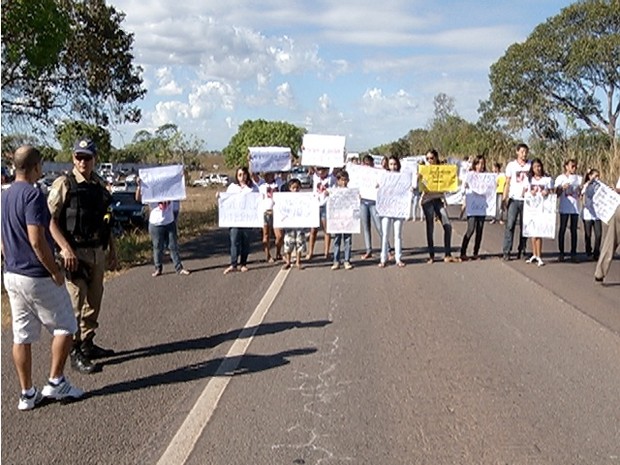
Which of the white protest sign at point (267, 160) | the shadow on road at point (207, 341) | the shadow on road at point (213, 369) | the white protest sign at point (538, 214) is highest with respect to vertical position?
the white protest sign at point (267, 160)

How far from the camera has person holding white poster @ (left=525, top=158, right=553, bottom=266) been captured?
12.9 meters

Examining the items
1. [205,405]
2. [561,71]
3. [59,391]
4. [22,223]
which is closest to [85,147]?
[22,223]

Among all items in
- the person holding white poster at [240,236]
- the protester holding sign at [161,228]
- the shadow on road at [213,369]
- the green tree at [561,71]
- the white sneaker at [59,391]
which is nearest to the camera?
the white sneaker at [59,391]

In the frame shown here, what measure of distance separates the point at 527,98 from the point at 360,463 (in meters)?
42.1

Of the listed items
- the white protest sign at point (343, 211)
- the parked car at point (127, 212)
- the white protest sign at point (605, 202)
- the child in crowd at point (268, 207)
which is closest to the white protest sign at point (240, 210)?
the child in crowd at point (268, 207)

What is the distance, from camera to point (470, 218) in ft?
43.7

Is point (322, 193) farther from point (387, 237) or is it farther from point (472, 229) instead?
point (472, 229)

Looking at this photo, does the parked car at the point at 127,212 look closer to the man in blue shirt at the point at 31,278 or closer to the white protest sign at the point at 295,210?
the white protest sign at the point at 295,210

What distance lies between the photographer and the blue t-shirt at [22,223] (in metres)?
5.32

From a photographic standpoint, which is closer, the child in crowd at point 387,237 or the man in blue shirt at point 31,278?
the man in blue shirt at point 31,278

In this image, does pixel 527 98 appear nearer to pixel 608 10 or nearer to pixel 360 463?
pixel 608 10

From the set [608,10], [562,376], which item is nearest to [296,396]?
[562,376]

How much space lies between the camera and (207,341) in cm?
759

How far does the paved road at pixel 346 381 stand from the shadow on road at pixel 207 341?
0.03 m
